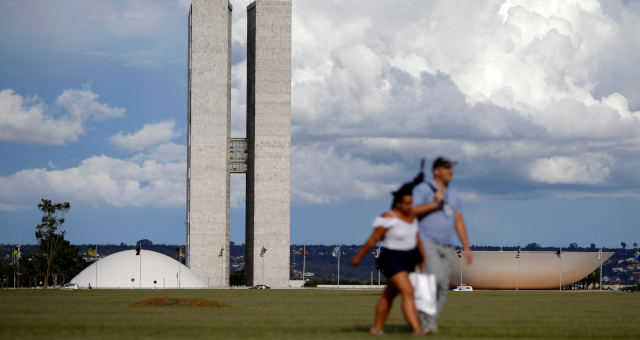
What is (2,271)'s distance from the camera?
408 ft

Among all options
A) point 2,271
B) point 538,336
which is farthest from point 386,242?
point 2,271

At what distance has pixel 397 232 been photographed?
1278cm

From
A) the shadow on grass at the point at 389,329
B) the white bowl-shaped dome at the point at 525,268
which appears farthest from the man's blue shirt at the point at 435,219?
the white bowl-shaped dome at the point at 525,268

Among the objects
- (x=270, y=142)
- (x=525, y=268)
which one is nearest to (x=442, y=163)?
(x=525, y=268)

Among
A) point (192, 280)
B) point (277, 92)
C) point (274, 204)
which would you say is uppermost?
point (277, 92)

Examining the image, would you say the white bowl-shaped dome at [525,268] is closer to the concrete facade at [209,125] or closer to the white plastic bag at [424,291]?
the concrete facade at [209,125]

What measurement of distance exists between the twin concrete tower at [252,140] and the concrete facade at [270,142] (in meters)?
0.11

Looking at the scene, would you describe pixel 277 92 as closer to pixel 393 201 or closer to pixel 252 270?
pixel 252 270

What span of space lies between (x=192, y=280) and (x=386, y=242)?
8315 cm

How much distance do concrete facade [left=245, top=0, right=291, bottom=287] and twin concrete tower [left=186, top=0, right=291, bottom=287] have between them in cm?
11

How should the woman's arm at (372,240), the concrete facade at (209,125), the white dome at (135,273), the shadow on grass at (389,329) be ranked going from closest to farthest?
the woman's arm at (372,240), the shadow on grass at (389,329), the white dome at (135,273), the concrete facade at (209,125)

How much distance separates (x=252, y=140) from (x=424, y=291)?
10145 centimetres

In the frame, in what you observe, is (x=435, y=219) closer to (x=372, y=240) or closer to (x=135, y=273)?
(x=372, y=240)

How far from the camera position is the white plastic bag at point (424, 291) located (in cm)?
1277
